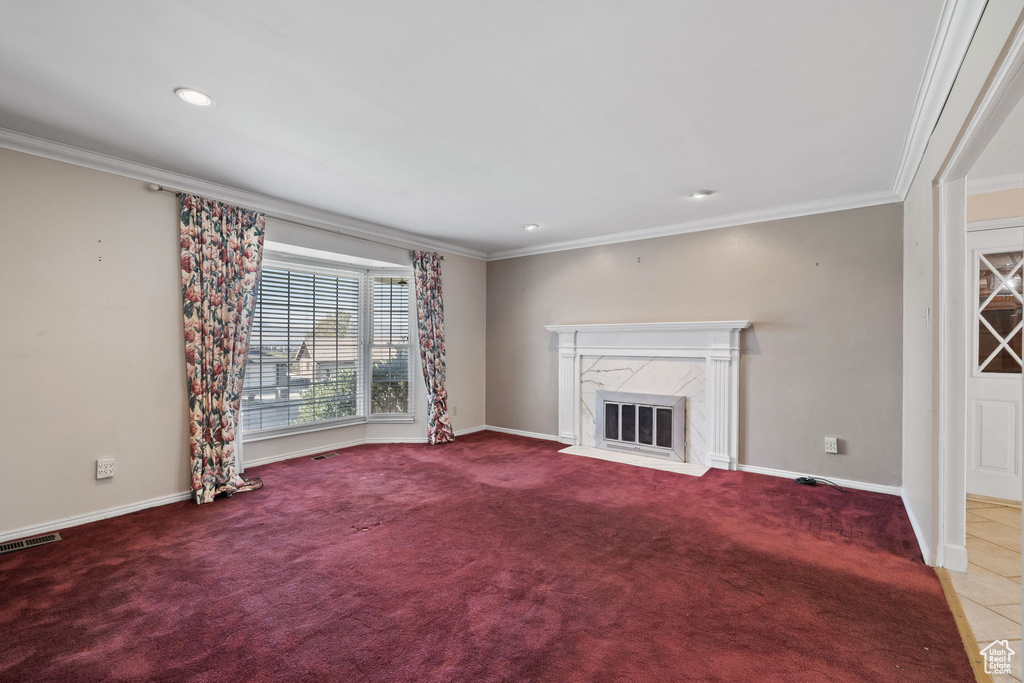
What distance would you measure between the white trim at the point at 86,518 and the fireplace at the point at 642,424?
402cm

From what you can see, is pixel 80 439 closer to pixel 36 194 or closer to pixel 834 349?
pixel 36 194

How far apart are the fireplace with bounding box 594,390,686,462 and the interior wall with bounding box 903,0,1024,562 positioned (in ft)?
5.91

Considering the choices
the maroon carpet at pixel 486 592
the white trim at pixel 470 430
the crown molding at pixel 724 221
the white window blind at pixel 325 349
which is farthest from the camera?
the white trim at pixel 470 430

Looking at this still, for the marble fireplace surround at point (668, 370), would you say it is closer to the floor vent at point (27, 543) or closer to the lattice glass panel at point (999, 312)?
the lattice glass panel at point (999, 312)

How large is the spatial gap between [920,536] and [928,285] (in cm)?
152

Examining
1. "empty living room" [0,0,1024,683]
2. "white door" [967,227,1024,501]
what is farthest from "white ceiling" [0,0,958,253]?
"white door" [967,227,1024,501]

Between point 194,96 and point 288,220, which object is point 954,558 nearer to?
point 194,96

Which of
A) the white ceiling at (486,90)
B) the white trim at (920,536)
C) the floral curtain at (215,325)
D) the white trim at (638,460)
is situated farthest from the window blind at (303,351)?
the white trim at (920,536)

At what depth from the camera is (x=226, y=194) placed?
3.82 metres

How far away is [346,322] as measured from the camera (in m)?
5.37

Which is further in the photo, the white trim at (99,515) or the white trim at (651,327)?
the white trim at (651,327)

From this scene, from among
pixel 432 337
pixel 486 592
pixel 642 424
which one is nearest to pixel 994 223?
pixel 642 424

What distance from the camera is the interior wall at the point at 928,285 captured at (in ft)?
5.43

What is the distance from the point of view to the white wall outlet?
3.18 meters
